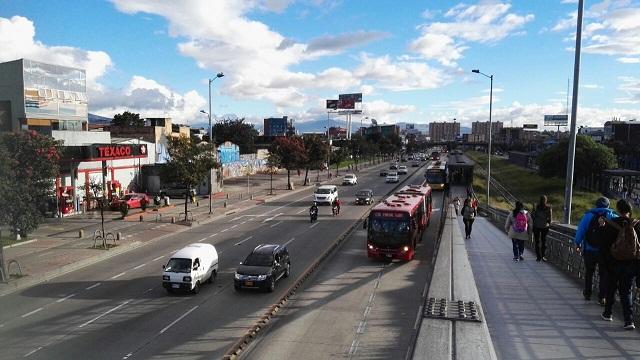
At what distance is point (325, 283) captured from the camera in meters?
20.3

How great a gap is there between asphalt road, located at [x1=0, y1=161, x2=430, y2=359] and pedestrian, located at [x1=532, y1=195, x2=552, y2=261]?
9.01 metres

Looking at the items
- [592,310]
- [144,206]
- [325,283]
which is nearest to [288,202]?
[144,206]

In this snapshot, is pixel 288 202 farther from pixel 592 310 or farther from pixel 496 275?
pixel 592 310

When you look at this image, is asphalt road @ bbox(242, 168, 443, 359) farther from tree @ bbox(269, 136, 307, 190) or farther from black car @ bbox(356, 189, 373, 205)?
tree @ bbox(269, 136, 307, 190)

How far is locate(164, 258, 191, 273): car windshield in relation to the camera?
19.2 metres

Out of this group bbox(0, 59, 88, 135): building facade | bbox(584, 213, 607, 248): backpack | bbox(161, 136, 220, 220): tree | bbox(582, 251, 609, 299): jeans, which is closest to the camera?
bbox(584, 213, 607, 248): backpack

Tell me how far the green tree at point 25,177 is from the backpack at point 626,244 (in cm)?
2124

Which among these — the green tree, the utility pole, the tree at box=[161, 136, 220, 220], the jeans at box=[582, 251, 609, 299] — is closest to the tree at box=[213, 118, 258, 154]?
the tree at box=[161, 136, 220, 220]

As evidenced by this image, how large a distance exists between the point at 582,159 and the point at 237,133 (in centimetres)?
7453

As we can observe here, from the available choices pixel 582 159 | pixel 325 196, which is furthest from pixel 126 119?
pixel 582 159

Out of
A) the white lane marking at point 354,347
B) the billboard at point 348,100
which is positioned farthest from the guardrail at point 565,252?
the billboard at point 348,100

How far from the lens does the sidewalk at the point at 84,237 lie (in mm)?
23375

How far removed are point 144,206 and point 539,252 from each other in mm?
35678

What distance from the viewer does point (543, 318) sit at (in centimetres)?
988
